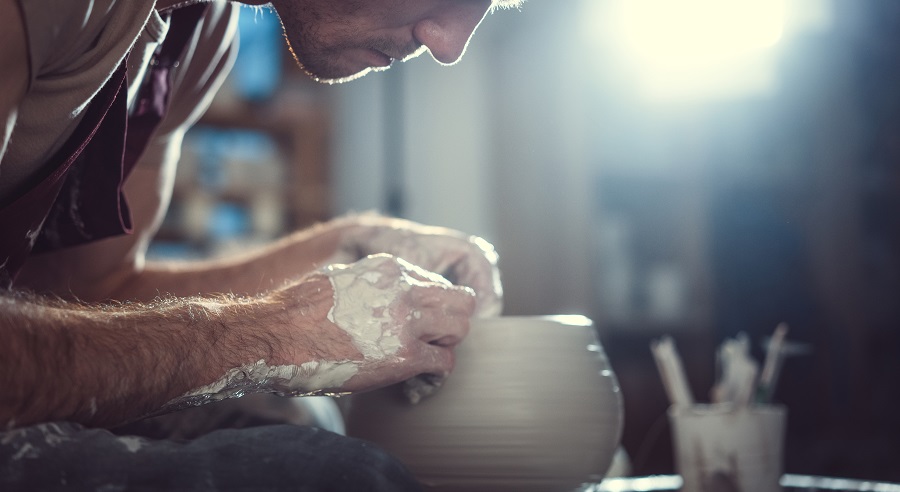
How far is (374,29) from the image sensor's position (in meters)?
0.86

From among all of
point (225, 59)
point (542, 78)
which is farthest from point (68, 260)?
point (542, 78)

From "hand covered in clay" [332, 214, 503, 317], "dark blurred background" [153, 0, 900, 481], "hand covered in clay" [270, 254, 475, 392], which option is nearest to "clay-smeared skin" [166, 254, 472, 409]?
"hand covered in clay" [270, 254, 475, 392]

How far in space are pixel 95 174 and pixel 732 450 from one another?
0.71 m

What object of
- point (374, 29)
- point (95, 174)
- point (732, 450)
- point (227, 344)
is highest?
point (374, 29)

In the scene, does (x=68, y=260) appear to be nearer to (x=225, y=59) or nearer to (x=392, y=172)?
(x=225, y=59)

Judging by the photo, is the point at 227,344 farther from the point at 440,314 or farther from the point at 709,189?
the point at 709,189

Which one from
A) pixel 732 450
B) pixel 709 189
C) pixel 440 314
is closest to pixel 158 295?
pixel 440 314

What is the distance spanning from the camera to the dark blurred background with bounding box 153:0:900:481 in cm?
234

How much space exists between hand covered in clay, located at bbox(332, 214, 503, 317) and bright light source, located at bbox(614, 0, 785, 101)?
1667 millimetres

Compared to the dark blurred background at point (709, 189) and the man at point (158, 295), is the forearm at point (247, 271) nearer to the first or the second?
the man at point (158, 295)

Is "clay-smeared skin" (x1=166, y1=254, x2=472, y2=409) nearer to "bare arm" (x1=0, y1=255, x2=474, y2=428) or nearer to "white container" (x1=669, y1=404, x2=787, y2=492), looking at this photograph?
"bare arm" (x1=0, y1=255, x2=474, y2=428)

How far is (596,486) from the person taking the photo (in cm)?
73

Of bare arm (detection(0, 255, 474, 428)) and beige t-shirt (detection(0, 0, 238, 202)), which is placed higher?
beige t-shirt (detection(0, 0, 238, 202))

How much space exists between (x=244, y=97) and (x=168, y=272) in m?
1.91
